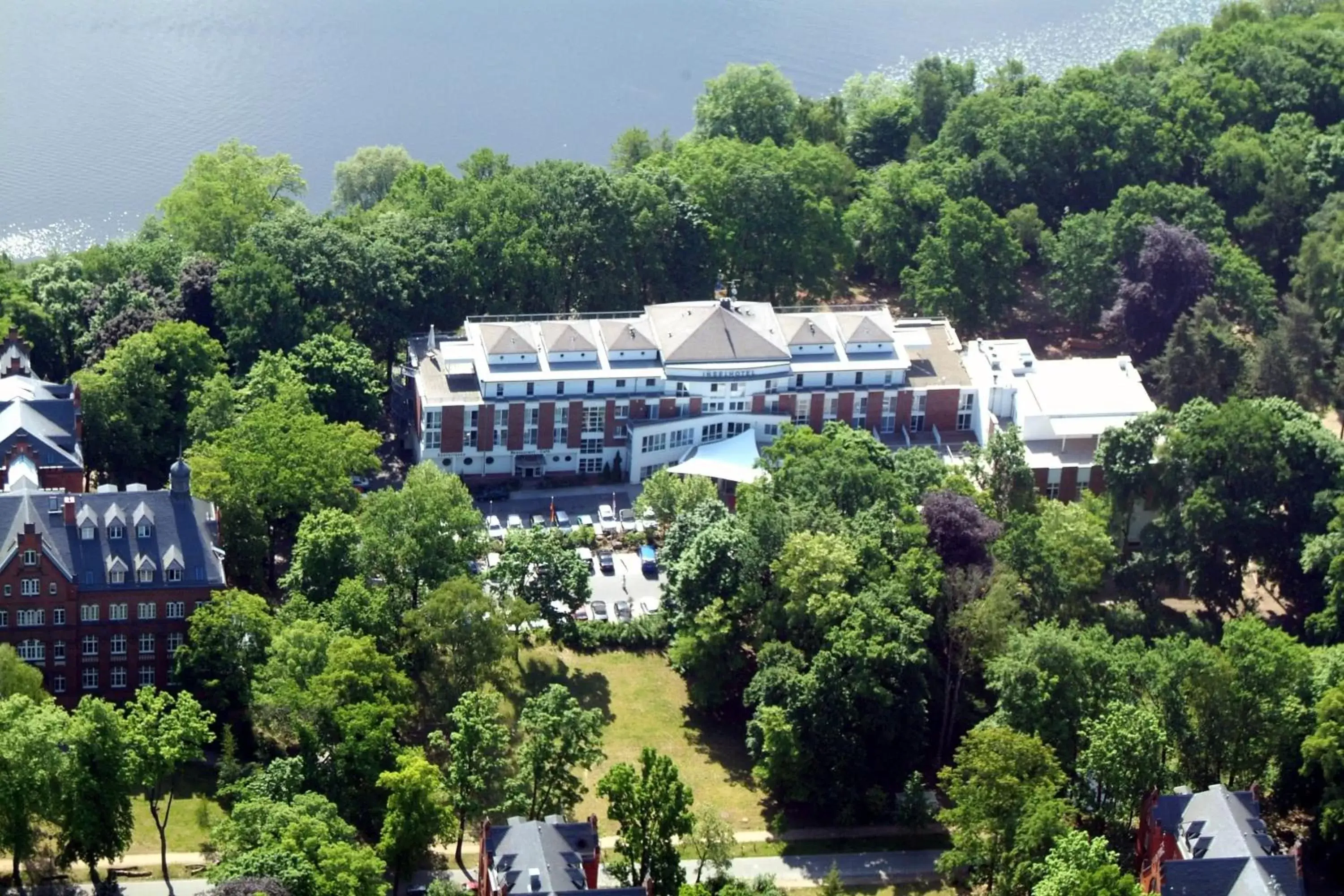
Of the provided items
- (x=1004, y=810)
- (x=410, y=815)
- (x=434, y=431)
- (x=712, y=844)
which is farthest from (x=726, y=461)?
(x=410, y=815)

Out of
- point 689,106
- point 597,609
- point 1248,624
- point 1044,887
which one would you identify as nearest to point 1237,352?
point 1248,624

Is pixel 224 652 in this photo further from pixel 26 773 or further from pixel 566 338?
pixel 566 338

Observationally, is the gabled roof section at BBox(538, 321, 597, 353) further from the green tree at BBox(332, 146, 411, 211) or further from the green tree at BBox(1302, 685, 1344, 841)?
the green tree at BBox(1302, 685, 1344, 841)

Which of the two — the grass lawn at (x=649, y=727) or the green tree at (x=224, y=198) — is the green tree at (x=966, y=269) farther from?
the green tree at (x=224, y=198)

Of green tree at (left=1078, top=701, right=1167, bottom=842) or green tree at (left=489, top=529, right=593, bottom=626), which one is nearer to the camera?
green tree at (left=1078, top=701, right=1167, bottom=842)

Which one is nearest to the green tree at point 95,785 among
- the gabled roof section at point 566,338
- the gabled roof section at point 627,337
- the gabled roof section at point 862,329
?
→ the gabled roof section at point 566,338

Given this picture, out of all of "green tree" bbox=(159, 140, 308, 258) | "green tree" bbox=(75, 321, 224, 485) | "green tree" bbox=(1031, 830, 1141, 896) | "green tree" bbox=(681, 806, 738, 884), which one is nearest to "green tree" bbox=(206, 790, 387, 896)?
"green tree" bbox=(681, 806, 738, 884)

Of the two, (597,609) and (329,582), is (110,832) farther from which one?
(597,609)
